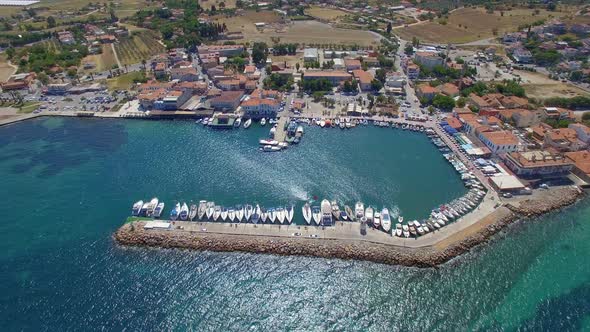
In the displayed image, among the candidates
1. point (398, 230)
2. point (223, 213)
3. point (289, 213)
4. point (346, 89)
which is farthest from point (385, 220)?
point (346, 89)

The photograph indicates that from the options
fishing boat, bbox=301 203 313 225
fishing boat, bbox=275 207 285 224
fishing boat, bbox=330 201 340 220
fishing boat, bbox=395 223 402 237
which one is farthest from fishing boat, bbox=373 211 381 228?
fishing boat, bbox=275 207 285 224

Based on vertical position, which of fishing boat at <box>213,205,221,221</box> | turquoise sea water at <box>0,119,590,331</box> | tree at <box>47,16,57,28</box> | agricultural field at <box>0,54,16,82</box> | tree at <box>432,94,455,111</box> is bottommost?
turquoise sea water at <box>0,119,590,331</box>

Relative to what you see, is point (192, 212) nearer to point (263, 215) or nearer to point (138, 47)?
point (263, 215)

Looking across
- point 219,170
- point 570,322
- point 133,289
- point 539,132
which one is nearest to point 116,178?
point 219,170

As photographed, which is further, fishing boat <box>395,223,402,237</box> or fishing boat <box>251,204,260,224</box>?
fishing boat <box>251,204,260,224</box>

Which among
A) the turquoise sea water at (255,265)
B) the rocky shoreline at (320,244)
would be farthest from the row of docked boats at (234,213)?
the rocky shoreline at (320,244)

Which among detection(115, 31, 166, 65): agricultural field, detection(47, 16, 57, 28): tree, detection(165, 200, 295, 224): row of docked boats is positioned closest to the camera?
detection(165, 200, 295, 224): row of docked boats

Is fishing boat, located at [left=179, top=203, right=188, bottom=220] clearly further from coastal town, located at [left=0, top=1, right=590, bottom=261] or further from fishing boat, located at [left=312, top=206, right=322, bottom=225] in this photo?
fishing boat, located at [left=312, top=206, right=322, bottom=225]
